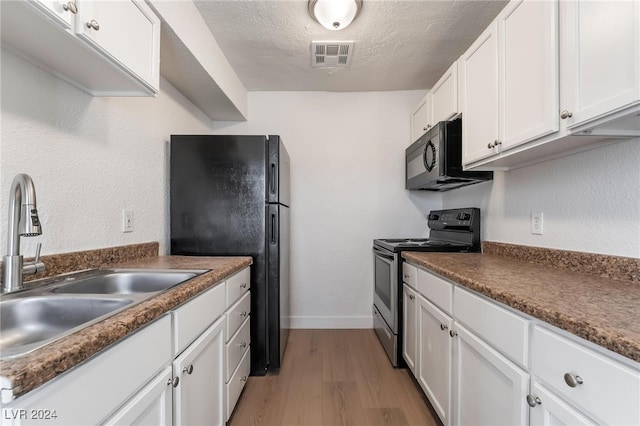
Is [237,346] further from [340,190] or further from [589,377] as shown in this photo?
[340,190]

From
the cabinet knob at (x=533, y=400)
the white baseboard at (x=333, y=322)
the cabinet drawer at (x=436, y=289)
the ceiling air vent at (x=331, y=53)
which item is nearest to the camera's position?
the cabinet knob at (x=533, y=400)

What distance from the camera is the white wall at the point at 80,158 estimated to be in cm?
107

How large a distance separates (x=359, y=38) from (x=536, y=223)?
1.64 m

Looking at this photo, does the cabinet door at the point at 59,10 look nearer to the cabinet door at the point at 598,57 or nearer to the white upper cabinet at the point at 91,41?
the white upper cabinet at the point at 91,41

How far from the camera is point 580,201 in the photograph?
1378 mm

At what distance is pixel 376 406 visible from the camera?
174 cm

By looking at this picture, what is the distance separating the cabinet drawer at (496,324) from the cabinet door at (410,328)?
62 cm

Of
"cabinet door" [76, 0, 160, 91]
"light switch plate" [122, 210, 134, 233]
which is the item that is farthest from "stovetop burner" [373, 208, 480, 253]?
"cabinet door" [76, 0, 160, 91]

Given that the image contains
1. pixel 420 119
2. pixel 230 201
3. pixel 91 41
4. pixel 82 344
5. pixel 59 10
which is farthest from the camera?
pixel 420 119

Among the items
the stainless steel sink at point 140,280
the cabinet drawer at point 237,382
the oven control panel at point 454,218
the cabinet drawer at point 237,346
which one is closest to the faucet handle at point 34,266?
the stainless steel sink at point 140,280

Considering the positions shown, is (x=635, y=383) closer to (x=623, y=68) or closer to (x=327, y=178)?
(x=623, y=68)

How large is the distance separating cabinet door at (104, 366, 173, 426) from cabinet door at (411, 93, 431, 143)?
2368 millimetres

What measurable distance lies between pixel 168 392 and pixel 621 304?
1.38 meters

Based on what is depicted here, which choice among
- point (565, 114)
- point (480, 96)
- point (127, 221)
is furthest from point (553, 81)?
point (127, 221)
